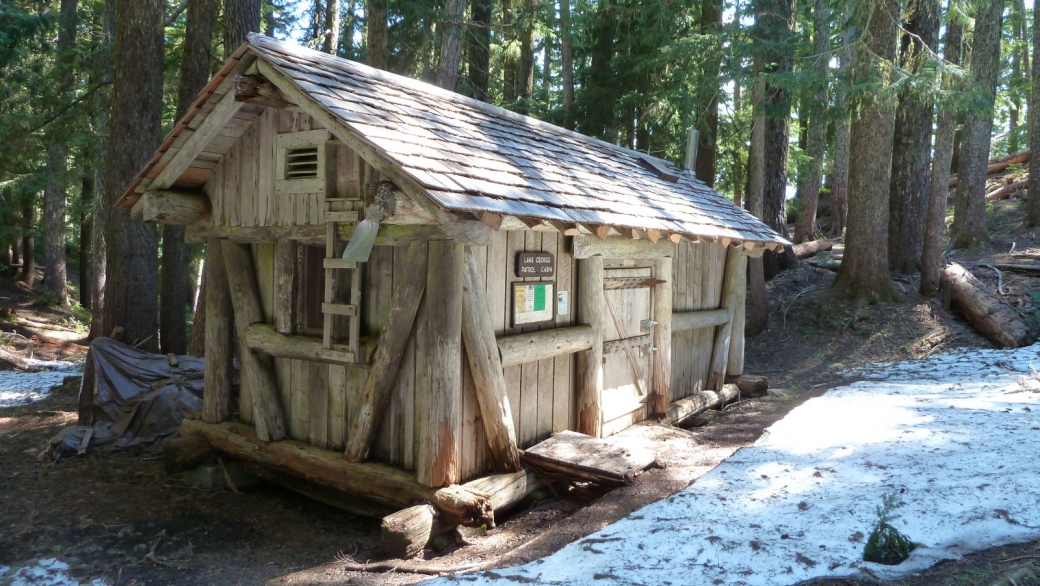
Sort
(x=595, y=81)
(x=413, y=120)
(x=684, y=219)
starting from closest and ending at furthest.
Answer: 1. (x=413, y=120)
2. (x=684, y=219)
3. (x=595, y=81)

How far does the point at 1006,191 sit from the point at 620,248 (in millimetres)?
19272

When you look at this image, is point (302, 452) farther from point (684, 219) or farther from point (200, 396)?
point (684, 219)

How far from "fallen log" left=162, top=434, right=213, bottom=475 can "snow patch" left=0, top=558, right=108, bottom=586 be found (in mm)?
1804

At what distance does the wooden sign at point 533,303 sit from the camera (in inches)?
249

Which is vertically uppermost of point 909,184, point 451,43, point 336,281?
point 451,43

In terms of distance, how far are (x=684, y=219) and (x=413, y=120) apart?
3.88 metres

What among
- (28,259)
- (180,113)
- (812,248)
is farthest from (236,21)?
(28,259)

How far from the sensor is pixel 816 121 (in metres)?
15.6

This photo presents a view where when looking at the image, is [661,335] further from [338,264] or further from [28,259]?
[28,259]

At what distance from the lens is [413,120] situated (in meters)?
6.12

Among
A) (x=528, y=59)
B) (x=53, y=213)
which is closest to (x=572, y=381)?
(x=528, y=59)

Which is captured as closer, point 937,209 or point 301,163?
point 301,163

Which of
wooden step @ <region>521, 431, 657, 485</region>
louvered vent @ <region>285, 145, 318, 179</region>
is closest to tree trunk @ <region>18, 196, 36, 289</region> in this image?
louvered vent @ <region>285, 145, 318, 179</region>

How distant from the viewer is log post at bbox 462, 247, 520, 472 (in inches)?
218
